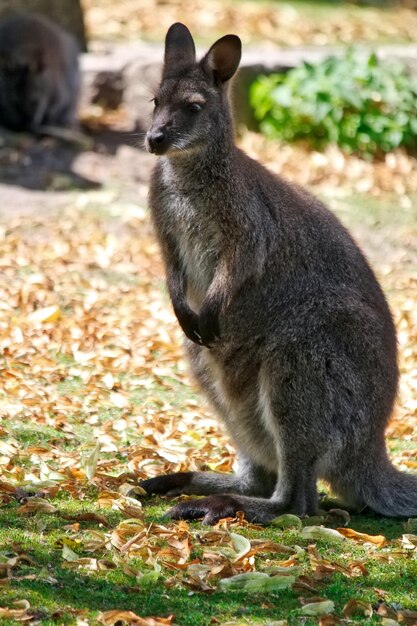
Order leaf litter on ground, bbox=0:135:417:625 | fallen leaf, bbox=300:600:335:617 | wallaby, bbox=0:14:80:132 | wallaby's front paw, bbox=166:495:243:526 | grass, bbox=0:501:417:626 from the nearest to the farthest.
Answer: grass, bbox=0:501:417:626
fallen leaf, bbox=300:600:335:617
leaf litter on ground, bbox=0:135:417:625
wallaby's front paw, bbox=166:495:243:526
wallaby, bbox=0:14:80:132

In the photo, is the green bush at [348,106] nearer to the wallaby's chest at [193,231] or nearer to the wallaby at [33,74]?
the wallaby at [33,74]

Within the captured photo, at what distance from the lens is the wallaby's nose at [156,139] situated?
4.82 metres

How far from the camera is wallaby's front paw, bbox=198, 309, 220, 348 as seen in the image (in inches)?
195

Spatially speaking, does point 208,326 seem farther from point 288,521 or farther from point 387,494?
point 387,494

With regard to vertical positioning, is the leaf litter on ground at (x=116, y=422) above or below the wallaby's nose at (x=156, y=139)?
below

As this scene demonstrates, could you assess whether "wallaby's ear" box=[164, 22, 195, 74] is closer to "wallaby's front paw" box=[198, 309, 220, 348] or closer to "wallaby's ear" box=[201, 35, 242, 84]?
"wallaby's ear" box=[201, 35, 242, 84]

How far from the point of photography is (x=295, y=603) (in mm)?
4012

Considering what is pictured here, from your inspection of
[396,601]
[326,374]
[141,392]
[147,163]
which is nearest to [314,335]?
[326,374]

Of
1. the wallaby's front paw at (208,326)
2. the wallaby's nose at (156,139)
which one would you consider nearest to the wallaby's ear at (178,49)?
the wallaby's nose at (156,139)

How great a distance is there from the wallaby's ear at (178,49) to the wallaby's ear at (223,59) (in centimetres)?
10

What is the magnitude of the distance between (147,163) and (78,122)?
1.26 metres

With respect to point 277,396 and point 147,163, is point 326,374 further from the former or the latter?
point 147,163

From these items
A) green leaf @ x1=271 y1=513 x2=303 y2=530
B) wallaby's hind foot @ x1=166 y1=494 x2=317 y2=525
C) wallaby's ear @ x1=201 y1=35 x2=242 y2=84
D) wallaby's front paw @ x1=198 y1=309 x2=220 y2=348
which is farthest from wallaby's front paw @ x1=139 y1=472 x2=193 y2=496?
wallaby's ear @ x1=201 y1=35 x2=242 y2=84

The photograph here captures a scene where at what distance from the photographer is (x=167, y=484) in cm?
509
